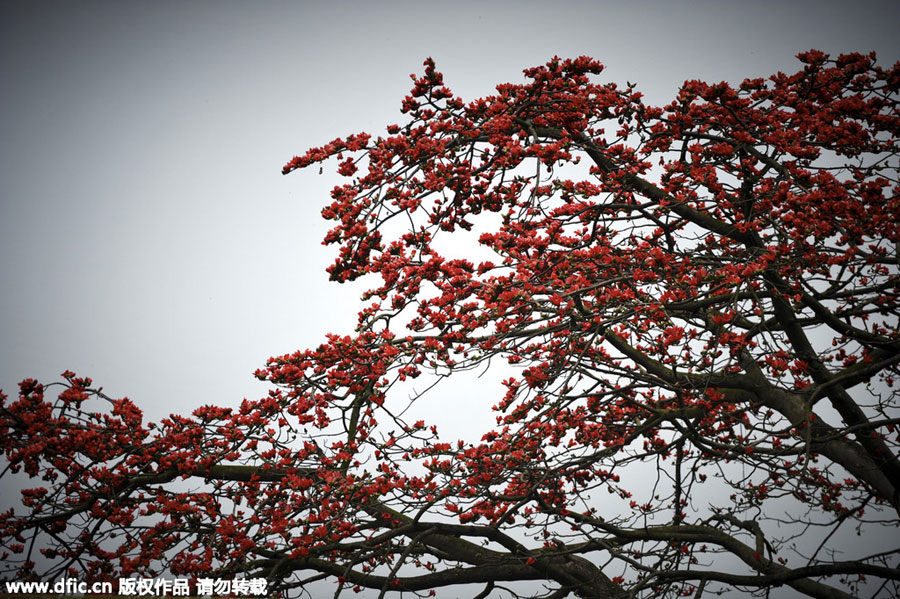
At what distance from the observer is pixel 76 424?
4180 mm

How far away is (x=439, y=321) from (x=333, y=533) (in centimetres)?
161

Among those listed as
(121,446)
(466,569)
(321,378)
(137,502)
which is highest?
(321,378)

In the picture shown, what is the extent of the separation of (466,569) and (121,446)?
2.74 meters

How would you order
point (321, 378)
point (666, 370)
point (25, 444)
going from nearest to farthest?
point (25, 444) → point (321, 378) → point (666, 370)

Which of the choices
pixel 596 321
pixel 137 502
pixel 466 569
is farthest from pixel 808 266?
pixel 137 502

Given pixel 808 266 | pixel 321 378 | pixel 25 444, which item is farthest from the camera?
pixel 321 378

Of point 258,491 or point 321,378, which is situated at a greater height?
point 321,378

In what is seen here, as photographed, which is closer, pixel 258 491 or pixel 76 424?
pixel 76 424

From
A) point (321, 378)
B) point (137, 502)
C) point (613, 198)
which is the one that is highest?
point (613, 198)

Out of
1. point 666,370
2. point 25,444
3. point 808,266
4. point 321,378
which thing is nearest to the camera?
point 808,266

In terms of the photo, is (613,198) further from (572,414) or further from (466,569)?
(466,569)

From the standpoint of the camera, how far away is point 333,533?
4.02m

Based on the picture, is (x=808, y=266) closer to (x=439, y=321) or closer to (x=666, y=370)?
(x=666, y=370)

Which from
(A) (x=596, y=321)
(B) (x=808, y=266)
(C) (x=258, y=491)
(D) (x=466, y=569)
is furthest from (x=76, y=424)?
(B) (x=808, y=266)
